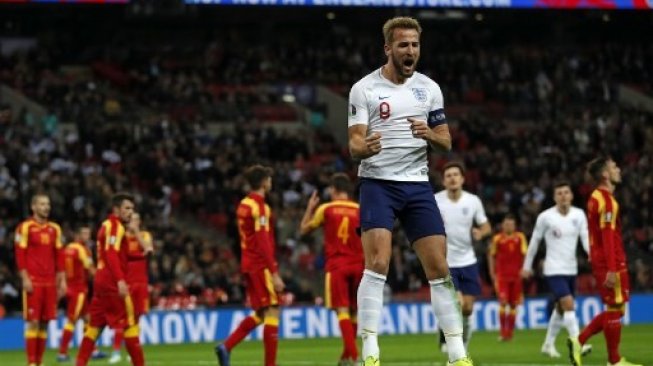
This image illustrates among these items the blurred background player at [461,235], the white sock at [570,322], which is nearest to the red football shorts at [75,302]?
the blurred background player at [461,235]

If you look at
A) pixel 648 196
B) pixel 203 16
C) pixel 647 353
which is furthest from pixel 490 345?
pixel 203 16

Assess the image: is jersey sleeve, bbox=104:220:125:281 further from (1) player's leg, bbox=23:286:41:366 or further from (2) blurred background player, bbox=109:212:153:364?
(2) blurred background player, bbox=109:212:153:364

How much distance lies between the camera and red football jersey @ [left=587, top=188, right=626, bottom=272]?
13711mm

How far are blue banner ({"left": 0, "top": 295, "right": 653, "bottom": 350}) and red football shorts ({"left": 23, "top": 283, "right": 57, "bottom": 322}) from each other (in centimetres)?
720

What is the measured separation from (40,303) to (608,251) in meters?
7.49

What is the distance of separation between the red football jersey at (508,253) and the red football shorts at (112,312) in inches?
437

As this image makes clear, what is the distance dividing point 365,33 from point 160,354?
906 inches

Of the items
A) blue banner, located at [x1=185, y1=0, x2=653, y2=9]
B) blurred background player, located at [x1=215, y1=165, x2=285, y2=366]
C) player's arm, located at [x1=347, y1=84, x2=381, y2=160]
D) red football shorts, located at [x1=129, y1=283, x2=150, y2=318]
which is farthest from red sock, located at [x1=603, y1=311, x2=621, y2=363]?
blue banner, located at [x1=185, y1=0, x2=653, y2=9]

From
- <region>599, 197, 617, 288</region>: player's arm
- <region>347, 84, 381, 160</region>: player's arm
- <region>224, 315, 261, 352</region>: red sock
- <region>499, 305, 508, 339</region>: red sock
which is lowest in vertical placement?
<region>499, 305, 508, 339</region>: red sock

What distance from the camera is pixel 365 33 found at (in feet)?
142

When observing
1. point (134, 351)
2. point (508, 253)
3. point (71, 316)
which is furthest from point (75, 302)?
point (508, 253)

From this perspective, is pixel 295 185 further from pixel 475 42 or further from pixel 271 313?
pixel 271 313

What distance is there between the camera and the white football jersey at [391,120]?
395 inches

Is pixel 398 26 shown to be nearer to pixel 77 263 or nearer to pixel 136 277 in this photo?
pixel 136 277
